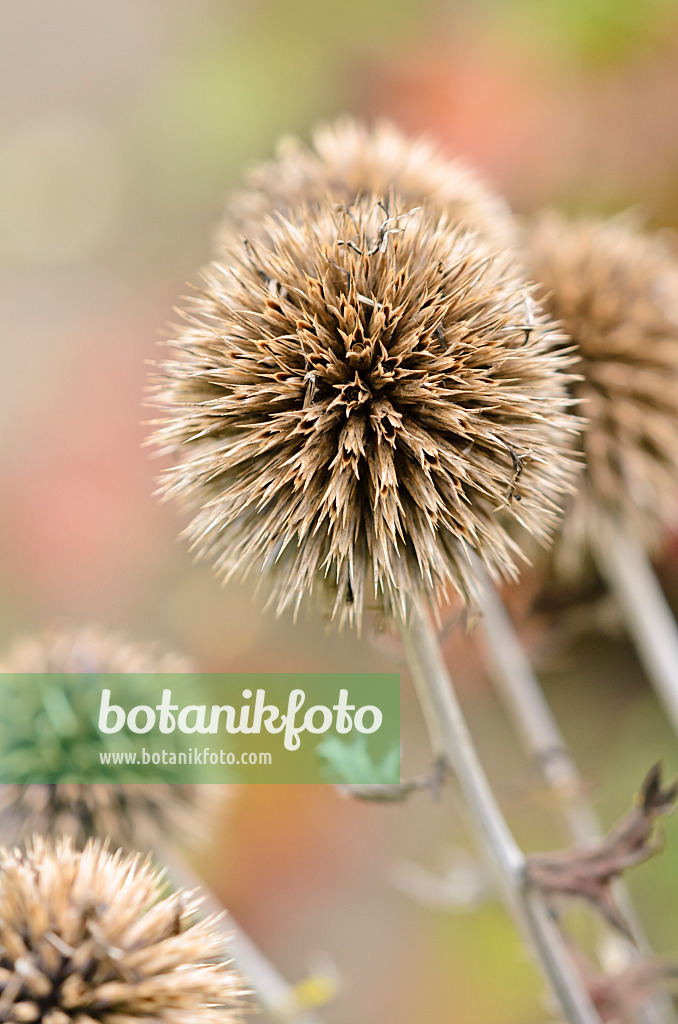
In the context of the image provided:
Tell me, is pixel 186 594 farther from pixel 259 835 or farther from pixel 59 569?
pixel 259 835

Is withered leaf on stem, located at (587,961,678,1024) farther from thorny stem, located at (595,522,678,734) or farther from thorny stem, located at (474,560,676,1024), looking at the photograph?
thorny stem, located at (595,522,678,734)

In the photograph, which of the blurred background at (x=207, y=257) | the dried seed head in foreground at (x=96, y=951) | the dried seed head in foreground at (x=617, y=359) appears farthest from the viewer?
the blurred background at (x=207, y=257)

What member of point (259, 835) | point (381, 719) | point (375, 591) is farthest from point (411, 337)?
point (259, 835)

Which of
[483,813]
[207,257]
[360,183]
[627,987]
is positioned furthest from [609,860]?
[207,257]

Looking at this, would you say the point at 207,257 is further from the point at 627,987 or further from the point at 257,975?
the point at 627,987

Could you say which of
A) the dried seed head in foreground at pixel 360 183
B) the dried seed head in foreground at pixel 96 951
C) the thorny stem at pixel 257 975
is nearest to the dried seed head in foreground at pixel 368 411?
the dried seed head in foreground at pixel 360 183

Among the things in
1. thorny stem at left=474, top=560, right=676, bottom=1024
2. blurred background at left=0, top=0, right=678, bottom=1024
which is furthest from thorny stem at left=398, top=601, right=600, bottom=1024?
blurred background at left=0, top=0, right=678, bottom=1024

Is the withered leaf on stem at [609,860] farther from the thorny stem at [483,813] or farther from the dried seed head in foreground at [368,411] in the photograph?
the dried seed head in foreground at [368,411]
